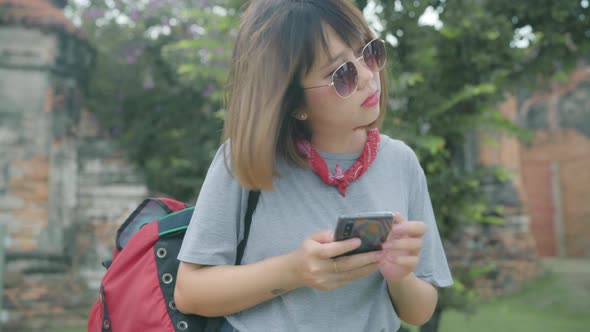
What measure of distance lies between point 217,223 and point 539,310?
22.4 feet

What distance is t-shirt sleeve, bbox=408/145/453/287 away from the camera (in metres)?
1.41

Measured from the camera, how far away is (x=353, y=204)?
1.33 meters

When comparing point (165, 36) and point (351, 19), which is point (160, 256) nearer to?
point (351, 19)

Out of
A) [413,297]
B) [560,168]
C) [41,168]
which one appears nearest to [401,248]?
[413,297]

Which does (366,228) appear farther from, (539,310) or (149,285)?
(539,310)

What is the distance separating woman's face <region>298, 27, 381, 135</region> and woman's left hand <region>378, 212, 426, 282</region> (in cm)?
28

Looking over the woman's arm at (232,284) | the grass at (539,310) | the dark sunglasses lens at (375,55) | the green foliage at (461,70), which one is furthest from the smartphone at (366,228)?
the grass at (539,310)

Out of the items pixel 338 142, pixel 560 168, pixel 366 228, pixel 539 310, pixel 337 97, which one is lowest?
pixel 539 310

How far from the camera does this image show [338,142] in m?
1.41

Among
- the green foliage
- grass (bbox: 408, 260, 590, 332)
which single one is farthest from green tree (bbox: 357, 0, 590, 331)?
grass (bbox: 408, 260, 590, 332)

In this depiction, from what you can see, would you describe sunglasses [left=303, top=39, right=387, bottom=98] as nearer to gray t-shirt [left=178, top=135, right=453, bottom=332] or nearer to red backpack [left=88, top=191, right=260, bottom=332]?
gray t-shirt [left=178, top=135, right=453, bottom=332]

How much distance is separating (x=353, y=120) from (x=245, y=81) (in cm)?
26

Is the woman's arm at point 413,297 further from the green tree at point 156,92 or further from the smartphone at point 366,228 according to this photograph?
the green tree at point 156,92

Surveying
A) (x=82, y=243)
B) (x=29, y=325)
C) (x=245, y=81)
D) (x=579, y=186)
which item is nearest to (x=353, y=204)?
(x=245, y=81)
